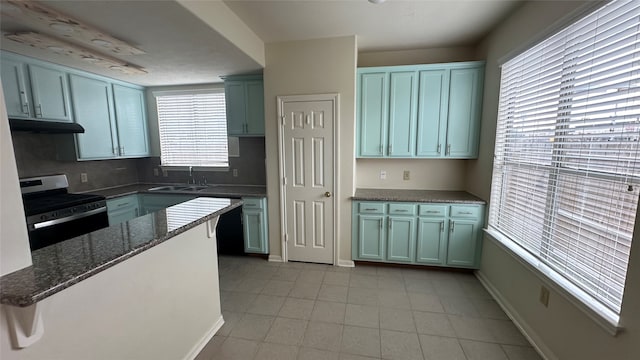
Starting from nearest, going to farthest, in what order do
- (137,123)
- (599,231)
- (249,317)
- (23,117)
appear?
(599,231) < (249,317) < (23,117) < (137,123)

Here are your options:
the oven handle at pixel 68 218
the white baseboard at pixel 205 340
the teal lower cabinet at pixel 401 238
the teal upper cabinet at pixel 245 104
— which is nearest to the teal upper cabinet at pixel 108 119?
the oven handle at pixel 68 218

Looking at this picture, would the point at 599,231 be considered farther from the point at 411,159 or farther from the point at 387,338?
the point at 411,159

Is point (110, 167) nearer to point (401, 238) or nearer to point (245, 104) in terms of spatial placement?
point (245, 104)

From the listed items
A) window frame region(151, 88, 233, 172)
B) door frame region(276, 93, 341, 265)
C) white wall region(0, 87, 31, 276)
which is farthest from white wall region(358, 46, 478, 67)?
white wall region(0, 87, 31, 276)

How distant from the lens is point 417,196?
310 cm

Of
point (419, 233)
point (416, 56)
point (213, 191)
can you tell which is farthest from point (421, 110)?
point (213, 191)

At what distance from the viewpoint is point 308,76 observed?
302 centimetres

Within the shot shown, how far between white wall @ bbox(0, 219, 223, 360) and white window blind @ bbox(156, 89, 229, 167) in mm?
2244

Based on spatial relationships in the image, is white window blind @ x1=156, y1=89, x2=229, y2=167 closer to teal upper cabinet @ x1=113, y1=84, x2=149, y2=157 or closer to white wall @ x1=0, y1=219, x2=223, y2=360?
teal upper cabinet @ x1=113, y1=84, x2=149, y2=157

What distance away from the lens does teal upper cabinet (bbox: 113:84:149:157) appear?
3.57 meters

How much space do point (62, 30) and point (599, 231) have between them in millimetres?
3825

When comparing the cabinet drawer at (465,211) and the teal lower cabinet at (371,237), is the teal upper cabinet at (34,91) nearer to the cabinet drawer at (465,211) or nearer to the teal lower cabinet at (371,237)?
the teal lower cabinet at (371,237)

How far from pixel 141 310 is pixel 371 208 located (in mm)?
2340

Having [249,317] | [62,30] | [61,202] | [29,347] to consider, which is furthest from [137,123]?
[29,347]
